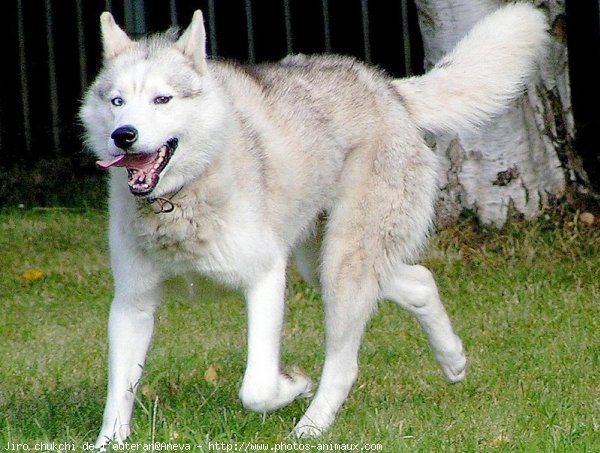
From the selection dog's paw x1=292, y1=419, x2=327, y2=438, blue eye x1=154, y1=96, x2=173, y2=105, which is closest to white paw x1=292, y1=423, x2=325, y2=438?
dog's paw x1=292, y1=419, x2=327, y2=438

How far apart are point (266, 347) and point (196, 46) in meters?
1.12

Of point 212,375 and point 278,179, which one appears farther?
point 212,375

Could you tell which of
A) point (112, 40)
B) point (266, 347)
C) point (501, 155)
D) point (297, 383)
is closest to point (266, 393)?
point (266, 347)

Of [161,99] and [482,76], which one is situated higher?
[161,99]

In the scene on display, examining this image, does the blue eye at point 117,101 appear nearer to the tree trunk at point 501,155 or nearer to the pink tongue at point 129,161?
the pink tongue at point 129,161

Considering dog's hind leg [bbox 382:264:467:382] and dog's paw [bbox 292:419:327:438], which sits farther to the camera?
dog's hind leg [bbox 382:264:467:382]

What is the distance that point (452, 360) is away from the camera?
5.71 m

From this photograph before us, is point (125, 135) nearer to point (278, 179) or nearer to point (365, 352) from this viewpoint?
point (278, 179)

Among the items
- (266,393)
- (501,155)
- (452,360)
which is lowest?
(501,155)

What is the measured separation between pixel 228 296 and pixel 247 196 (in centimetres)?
40

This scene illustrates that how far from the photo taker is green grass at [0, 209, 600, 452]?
486 centimetres

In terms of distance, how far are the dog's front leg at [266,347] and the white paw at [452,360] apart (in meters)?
0.88

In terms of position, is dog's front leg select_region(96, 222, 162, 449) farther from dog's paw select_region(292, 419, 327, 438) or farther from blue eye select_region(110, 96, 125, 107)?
dog's paw select_region(292, 419, 327, 438)

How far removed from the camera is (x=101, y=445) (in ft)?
15.2
